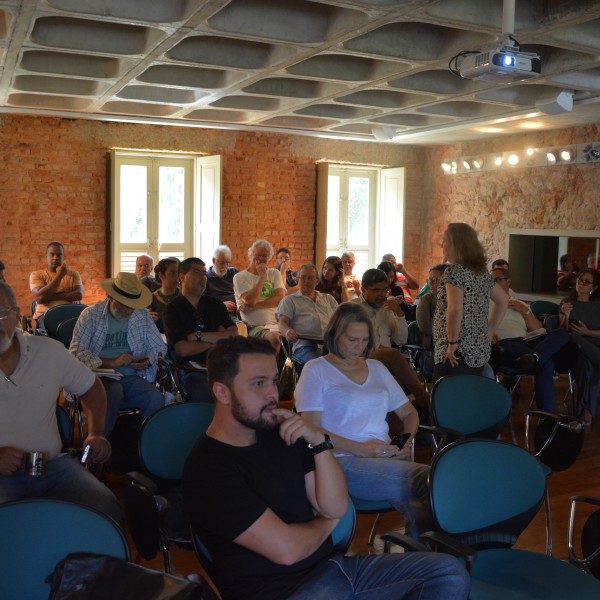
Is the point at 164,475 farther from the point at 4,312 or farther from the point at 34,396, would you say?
the point at 4,312

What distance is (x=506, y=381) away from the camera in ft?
22.9

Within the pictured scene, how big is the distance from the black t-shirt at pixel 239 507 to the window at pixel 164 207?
8.16 meters

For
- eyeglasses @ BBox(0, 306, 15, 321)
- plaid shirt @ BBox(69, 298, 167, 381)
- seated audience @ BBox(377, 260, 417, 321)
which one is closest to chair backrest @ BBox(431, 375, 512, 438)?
plaid shirt @ BBox(69, 298, 167, 381)

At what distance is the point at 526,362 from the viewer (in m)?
5.82

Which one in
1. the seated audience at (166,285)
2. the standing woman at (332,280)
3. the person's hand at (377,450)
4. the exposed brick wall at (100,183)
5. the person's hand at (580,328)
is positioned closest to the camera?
the person's hand at (377,450)

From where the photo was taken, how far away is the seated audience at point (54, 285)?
8312 mm

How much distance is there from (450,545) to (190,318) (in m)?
3.23

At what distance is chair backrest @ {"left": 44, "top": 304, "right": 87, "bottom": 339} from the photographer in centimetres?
621

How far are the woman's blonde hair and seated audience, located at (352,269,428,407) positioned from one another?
696 mm

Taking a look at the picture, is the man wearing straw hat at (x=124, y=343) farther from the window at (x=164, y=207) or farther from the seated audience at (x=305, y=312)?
the window at (x=164, y=207)

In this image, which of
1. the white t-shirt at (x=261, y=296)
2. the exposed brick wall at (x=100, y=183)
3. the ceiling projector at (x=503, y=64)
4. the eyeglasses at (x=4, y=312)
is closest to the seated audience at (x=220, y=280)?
the white t-shirt at (x=261, y=296)

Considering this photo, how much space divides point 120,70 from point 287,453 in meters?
5.54

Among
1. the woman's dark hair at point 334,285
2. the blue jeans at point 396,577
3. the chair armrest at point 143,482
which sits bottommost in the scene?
the blue jeans at point 396,577

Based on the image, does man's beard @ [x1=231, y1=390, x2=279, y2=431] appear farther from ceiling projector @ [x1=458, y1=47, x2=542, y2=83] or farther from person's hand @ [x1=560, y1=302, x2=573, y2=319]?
person's hand @ [x1=560, y1=302, x2=573, y2=319]
